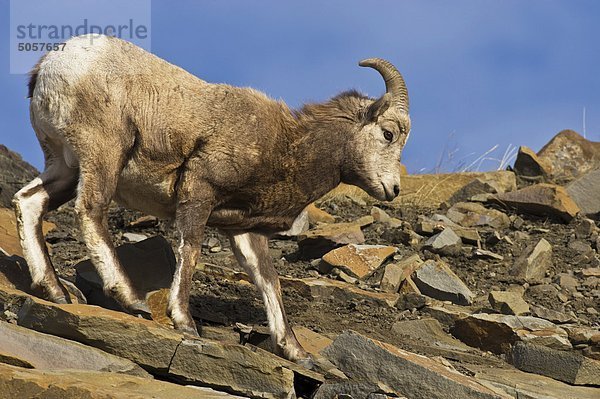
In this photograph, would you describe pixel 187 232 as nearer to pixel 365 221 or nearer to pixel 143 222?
pixel 143 222

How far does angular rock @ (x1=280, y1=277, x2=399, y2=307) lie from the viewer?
8961 millimetres

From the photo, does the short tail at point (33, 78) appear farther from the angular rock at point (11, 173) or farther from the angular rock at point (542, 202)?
the angular rock at point (542, 202)

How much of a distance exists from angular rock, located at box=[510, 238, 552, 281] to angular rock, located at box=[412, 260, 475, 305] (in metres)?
1.20

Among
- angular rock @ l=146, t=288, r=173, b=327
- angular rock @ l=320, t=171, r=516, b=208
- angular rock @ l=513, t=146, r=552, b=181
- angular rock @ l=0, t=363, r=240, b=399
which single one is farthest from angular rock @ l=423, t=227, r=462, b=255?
angular rock @ l=0, t=363, r=240, b=399

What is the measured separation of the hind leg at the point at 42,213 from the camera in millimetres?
7059

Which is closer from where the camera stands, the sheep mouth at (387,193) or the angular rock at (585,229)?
the sheep mouth at (387,193)

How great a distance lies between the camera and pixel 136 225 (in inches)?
455

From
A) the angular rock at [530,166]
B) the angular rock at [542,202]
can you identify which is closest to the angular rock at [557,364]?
the angular rock at [542,202]

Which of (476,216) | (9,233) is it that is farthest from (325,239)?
(9,233)

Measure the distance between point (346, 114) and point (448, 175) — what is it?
723cm

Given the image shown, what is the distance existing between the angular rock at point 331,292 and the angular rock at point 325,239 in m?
1.66

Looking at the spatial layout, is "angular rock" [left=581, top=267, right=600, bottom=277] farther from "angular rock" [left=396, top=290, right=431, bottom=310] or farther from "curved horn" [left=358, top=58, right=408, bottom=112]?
"curved horn" [left=358, top=58, right=408, bottom=112]

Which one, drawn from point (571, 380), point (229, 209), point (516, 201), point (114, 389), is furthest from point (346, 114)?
point (516, 201)

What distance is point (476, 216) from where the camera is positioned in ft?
42.1
